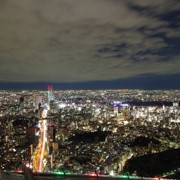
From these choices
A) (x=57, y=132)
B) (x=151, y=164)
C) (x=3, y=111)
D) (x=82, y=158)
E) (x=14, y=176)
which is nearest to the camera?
(x=14, y=176)

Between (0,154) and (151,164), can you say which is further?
(0,154)

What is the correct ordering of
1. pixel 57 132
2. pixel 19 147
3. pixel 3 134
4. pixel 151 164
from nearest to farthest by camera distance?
pixel 151 164 → pixel 19 147 → pixel 3 134 → pixel 57 132

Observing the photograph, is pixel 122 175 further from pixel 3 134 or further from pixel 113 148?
pixel 3 134

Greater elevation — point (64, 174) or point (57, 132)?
point (64, 174)

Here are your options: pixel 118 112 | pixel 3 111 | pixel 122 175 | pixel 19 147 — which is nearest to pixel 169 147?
pixel 19 147

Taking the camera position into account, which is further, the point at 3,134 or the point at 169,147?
the point at 3,134

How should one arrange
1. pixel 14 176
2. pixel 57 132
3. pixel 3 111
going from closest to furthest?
pixel 14 176 → pixel 57 132 → pixel 3 111

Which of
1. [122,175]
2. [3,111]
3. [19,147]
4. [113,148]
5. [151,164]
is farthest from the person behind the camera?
[3,111]

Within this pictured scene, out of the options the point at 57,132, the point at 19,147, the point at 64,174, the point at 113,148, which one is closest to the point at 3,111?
the point at 57,132

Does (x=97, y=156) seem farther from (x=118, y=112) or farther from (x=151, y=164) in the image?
(x=118, y=112)
